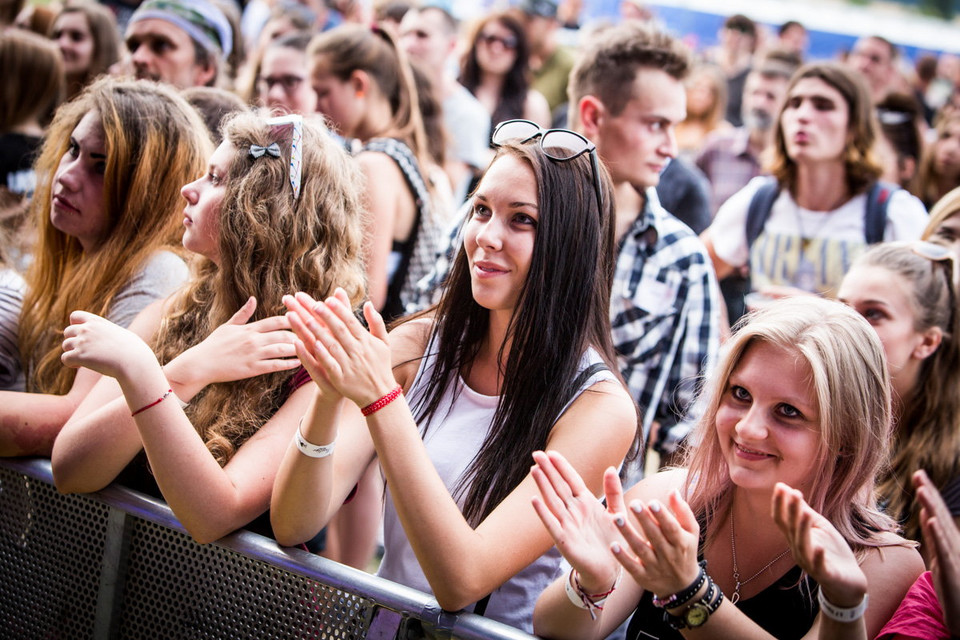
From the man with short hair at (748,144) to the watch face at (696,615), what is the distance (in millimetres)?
4892

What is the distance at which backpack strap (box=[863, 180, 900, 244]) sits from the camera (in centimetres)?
370

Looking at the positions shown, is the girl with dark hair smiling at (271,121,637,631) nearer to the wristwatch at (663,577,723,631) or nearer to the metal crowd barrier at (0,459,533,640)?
the metal crowd barrier at (0,459,533,640)

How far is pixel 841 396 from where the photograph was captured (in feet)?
5.78

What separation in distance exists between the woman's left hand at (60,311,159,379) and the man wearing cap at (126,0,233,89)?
254 cm

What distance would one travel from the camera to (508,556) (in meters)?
1.78

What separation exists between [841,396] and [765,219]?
232 cm

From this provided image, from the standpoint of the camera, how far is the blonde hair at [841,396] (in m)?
1.75

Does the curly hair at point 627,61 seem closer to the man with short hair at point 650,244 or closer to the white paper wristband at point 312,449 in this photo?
the man with short hair at point 650,244

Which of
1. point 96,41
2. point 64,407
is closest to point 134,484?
point 64,407

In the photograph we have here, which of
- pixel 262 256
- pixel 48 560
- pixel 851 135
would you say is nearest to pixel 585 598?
pixel 262 256

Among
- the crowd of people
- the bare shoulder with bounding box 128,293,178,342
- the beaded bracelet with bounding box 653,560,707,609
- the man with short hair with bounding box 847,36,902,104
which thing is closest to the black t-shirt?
the crowd of people

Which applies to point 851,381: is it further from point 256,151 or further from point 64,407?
point 64,407

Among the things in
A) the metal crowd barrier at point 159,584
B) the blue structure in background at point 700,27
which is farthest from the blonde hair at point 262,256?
the blue structure in background at point 700,27

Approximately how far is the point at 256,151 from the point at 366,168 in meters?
1.38
